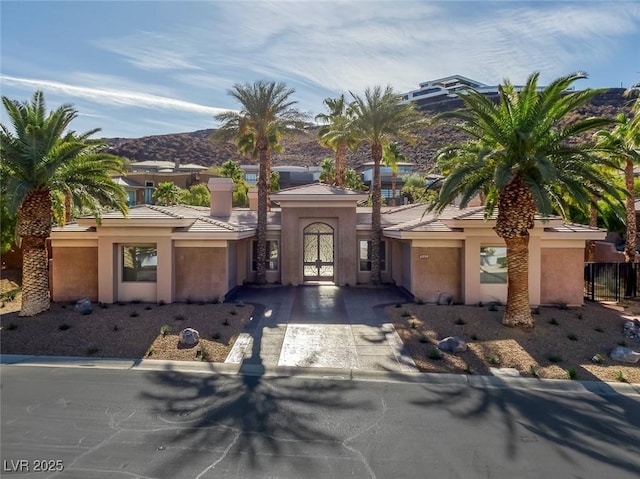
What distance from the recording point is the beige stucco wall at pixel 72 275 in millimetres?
15688

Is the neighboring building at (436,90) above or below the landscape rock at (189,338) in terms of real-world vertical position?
above

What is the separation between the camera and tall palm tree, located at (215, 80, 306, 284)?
18891mm

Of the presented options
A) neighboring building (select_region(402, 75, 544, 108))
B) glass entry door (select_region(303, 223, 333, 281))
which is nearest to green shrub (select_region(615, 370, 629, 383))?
glass entry door (select_region(303, 223, 333, 281))

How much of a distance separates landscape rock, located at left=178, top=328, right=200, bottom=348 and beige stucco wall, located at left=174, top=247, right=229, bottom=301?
458cm

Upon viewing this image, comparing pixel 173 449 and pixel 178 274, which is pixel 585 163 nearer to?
pixel 173 449

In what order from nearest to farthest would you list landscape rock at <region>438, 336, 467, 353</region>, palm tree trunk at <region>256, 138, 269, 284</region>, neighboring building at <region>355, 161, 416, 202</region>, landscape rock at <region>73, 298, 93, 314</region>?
landscape rock at <region>438, 336, 467, 353</region> < landscape rock at <region>73, 298, 93, 314</region> < palm tree trunk at <region>256, 138, 269, 284</region> < neighboring building at <region>355, 161, 416, 202</region>

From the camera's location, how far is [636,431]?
269 inches

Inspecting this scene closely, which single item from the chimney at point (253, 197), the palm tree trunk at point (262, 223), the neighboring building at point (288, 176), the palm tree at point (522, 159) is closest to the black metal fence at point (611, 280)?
the palm tree at point (522, 159)

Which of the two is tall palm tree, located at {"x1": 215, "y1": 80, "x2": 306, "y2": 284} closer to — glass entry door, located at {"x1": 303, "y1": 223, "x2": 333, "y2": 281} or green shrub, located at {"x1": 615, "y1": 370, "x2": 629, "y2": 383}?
glass entry door, located at {"x1": 303, "y1": 223, "x2": 333, "y2": 281}

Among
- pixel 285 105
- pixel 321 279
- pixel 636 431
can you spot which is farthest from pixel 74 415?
pixel 285 105

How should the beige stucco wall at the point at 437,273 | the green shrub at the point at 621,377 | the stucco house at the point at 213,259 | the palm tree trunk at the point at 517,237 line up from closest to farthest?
the green shrub at the point at 621,377, the palm tree trunk at the point at 517,237, the stucco house at the point at 213,259, the beige stucco wall at the point at 437,273

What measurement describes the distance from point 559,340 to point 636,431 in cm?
480

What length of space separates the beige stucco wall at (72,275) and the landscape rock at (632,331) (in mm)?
17694

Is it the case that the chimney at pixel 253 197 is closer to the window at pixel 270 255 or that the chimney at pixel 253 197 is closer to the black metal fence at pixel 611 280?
the window at pixel 270 255
